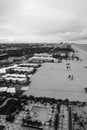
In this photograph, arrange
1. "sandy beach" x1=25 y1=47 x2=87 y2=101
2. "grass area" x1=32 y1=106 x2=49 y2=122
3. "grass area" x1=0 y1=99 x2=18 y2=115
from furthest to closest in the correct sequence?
"sandy beach" x1=25 y1=47 x2=87 y2=101 → "grass area" x1=0 y1=99 x2=18 y2=115 → "grass area" x1=32 y1=106 x2=49 y2=122

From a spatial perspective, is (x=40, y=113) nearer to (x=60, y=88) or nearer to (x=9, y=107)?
(x=9, y=107)

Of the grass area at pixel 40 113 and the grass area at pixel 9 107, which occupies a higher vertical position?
the grass area at pixel 9 107

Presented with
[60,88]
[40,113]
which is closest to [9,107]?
[40,113]

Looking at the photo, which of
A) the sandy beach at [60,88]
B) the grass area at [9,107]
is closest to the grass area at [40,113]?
the grass area at [9,107]

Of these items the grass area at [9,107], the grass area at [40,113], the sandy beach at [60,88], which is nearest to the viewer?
the grass area at [40,113]

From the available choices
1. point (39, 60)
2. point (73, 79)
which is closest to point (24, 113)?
point (73, 79)

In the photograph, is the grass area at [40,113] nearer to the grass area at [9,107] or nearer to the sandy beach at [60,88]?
the grass area at [9,107]

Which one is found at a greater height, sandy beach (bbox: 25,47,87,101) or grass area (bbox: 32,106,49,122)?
sandy beach (bbox: 25,47,87,101)

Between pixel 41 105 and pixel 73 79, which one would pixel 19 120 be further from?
pixel 73 79

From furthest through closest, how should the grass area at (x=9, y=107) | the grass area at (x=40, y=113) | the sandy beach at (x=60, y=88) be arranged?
the sandy beach at (x=60, y=88)
the grass area at (x=9, y=107)
the grass area at (x=40, y=113)

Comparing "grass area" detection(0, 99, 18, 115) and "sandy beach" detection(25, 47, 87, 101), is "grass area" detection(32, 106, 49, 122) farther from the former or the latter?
"sandy beach" detection(25, 47, 87, 101)

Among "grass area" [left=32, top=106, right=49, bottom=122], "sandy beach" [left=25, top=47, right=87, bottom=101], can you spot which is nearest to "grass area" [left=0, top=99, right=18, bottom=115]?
"grass area" [left=32, top=106, right=49, bottom=122]
